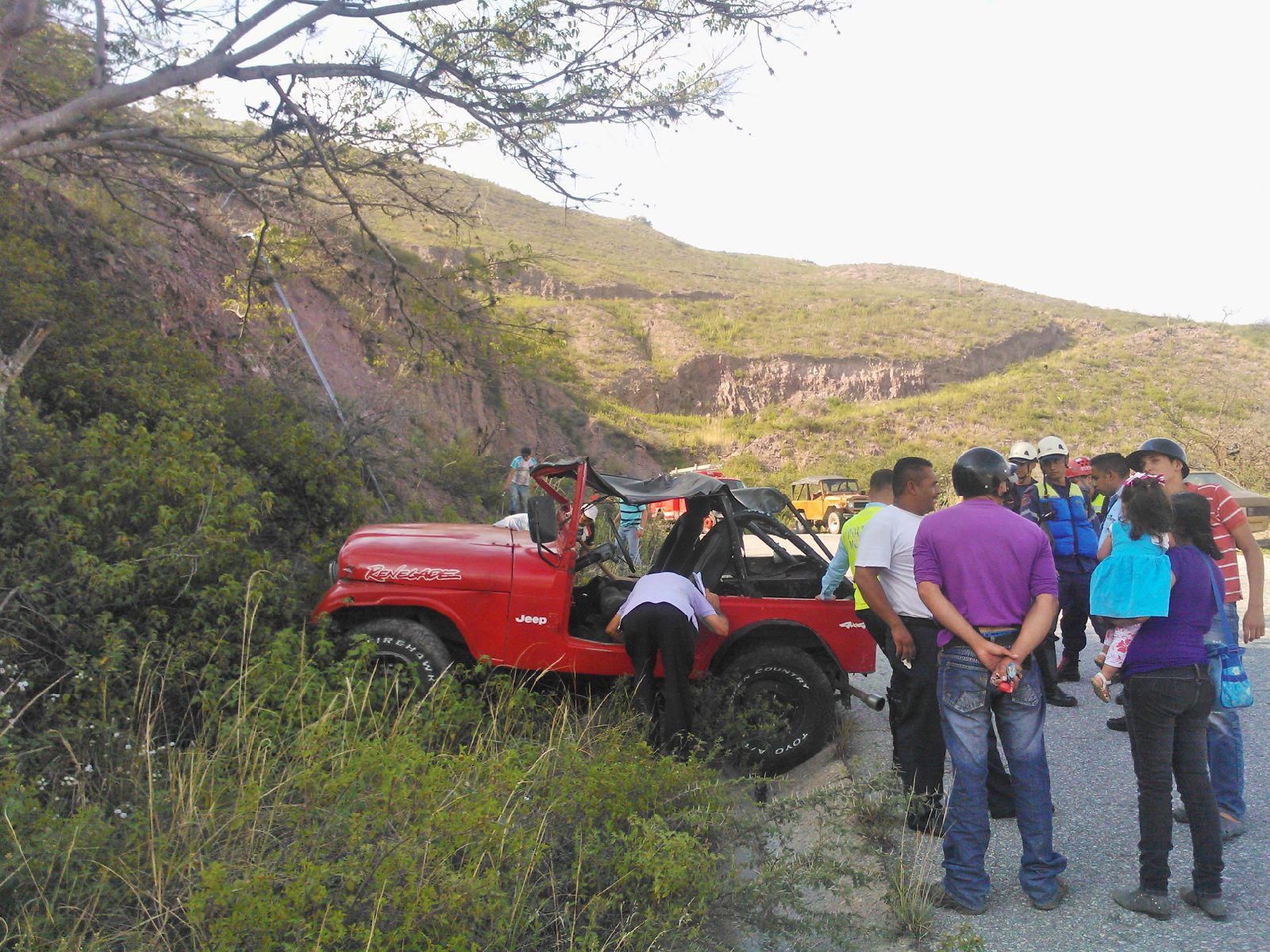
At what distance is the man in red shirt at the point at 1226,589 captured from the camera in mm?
4613

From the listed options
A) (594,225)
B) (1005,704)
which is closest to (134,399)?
(1005,704)

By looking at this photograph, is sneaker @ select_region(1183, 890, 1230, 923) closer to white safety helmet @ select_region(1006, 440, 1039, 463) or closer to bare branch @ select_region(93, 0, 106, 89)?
white safety helmet @ select_region(1006, 440, 1039, 463)

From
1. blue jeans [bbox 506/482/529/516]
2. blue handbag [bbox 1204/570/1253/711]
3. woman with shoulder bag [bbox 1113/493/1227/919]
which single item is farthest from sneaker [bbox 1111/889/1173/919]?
blue jeans [bbox 506/482/529/516]

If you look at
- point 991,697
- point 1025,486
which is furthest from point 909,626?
point 1025,486

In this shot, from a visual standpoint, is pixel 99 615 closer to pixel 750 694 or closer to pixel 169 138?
pixel 750 694

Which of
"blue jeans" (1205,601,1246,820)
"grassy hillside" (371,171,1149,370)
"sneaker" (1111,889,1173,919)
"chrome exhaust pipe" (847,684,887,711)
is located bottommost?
Result: "sneaker" (1111,889,1173,919)

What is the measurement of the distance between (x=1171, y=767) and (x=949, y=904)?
1104 mm

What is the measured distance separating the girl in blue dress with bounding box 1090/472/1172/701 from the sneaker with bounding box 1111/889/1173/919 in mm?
807

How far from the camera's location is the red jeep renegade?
5957 millimetres

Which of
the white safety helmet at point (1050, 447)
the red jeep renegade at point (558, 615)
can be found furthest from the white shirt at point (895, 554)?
the white safety helmet at point (1050, 447)

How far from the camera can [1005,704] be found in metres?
4.05

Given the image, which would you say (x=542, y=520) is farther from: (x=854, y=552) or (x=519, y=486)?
(x=519, y=486)

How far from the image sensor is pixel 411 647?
5836 millimetres

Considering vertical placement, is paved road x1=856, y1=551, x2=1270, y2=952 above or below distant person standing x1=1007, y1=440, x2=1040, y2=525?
below
